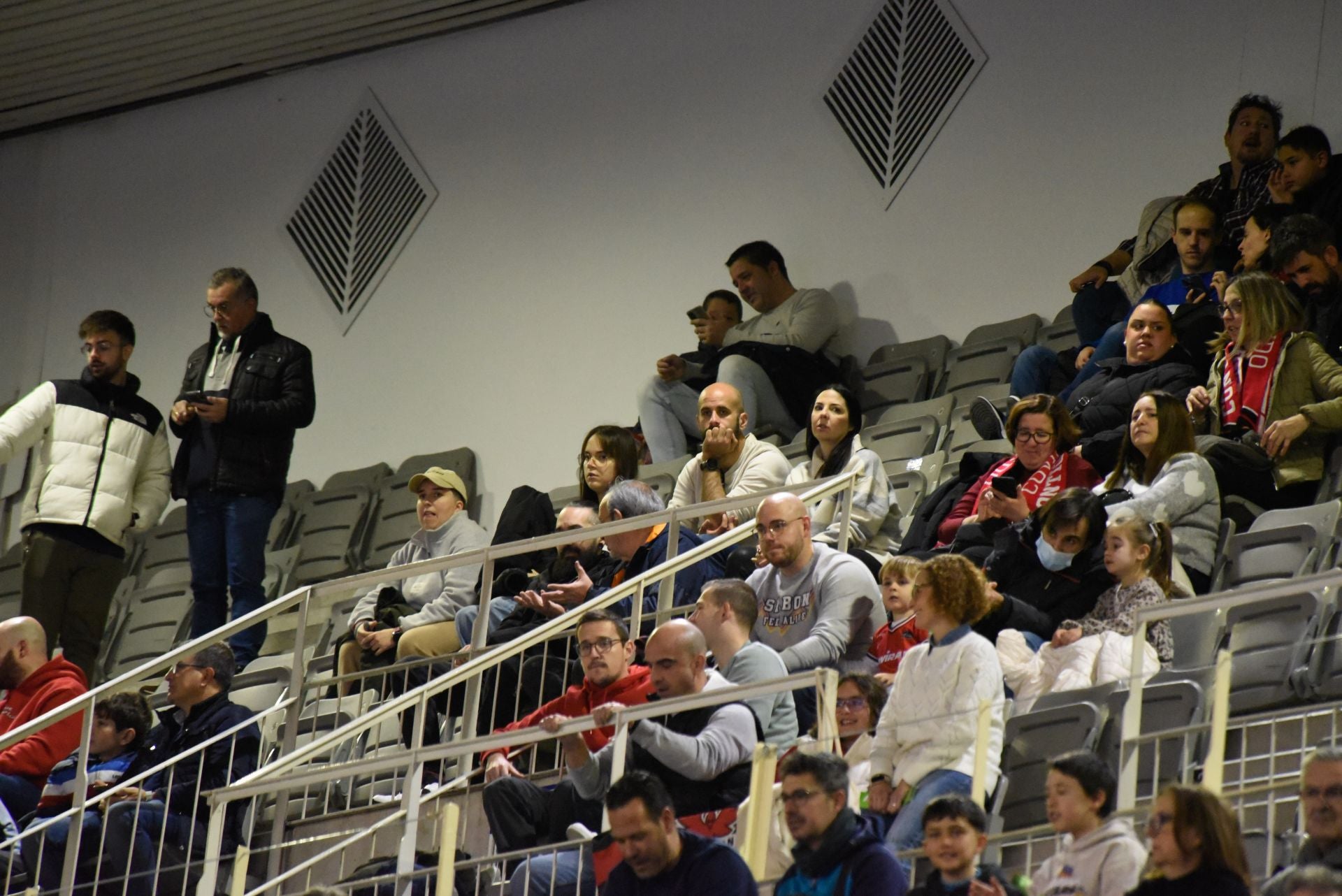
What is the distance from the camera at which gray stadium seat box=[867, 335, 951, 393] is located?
332 inches

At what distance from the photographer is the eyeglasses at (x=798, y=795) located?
4148 millimetres

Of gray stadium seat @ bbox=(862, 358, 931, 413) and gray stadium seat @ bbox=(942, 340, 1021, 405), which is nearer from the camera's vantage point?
gray stadium seat @ bbox=(942, 340, 1021, 405)

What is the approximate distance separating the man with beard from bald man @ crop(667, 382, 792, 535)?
5.69ft

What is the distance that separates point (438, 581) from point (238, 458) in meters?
1.06

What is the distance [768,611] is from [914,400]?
2.59 m

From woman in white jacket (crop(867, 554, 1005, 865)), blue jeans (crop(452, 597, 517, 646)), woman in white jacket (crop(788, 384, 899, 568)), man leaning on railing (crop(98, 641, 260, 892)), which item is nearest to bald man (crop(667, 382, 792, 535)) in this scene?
woman in white jacket (crop(788, 384, 899, 568))

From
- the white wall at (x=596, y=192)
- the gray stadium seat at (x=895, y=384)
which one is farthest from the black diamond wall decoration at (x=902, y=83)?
the gray stadium seat at (x=895, y=384)

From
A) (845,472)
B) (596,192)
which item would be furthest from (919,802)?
(596,192)

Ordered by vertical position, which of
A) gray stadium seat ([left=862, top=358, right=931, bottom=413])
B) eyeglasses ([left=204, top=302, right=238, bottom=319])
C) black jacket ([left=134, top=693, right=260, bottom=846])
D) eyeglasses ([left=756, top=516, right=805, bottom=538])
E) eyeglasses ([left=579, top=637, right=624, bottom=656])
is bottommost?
black jacket ([left=134, top=693, right=260, bottom=846])

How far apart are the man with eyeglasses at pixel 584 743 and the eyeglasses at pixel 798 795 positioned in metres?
0.86

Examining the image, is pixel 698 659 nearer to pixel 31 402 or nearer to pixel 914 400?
pixel 914 400

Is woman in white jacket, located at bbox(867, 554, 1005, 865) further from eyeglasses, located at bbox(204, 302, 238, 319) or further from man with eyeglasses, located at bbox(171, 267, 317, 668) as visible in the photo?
eyeglasses, located at bbox(204, 302, 238, 319)

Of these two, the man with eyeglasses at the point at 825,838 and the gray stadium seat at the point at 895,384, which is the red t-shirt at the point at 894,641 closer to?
the man with eyeglasses at the point at 825,838

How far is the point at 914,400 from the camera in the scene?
8.29 m
